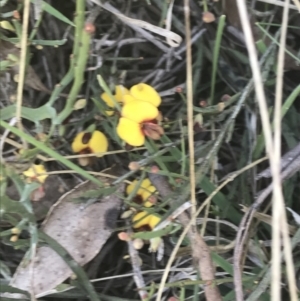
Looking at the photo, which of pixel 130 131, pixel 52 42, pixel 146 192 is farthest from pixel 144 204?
pixel 52 42

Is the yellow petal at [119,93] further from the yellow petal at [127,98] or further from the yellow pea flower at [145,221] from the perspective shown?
the yellow pea flower at [145,221]

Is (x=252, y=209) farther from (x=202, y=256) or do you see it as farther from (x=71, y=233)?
(x=71, y=233)

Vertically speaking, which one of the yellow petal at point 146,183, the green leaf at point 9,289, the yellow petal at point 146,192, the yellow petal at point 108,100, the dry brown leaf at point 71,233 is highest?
the yellow petal at point 108,100

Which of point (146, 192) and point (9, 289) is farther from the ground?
point (146, 192)

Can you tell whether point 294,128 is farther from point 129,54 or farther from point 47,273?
point 47,273

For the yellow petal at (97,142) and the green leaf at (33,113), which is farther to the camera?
the yellow petal at (97,142)

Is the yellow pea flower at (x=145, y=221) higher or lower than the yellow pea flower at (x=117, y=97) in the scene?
lower

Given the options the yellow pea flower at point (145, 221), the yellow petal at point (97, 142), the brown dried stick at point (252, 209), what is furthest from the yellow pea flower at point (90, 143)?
the brown dried stick at point (252, 209)
